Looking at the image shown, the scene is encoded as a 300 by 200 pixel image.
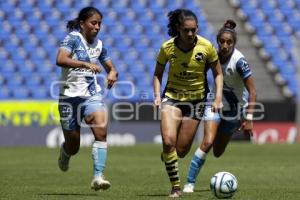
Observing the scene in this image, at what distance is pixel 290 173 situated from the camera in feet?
48.6

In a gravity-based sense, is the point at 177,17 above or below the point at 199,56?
above

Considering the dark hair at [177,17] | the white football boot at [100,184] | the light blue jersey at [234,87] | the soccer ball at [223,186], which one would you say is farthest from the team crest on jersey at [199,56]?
the white football boot at [100,184]

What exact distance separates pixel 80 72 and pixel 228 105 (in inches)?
95.1

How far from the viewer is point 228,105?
39.6ft

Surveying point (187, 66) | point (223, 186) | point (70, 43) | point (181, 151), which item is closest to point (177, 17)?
point (187, 66)

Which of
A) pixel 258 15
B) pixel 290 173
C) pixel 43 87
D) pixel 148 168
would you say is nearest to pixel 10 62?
pixel 43 87

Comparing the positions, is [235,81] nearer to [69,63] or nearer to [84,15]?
[84,15]

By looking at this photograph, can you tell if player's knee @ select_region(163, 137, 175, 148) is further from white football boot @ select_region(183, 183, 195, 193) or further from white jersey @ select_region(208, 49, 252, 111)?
white jersey @ select_region(208, 49, 252, 111)

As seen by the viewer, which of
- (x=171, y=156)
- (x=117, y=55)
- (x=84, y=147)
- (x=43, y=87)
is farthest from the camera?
(x=117, y=55)

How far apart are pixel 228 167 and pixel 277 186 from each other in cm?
428

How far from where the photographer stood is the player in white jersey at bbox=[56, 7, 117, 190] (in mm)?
10562

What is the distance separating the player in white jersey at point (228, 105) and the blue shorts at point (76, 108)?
4.83 feet

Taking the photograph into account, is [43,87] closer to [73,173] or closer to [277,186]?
[73,173]

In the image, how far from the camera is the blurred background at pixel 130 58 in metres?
24.3
